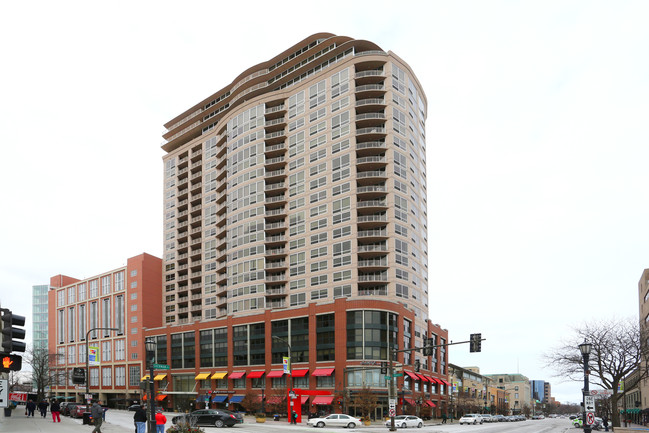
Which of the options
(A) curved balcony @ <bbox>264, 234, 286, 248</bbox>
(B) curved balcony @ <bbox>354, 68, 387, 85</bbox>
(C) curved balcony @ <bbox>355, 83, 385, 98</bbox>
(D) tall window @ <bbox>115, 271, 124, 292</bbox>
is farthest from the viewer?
(D) tall window @ <bbox>115, 271, 124, 292</bbox>

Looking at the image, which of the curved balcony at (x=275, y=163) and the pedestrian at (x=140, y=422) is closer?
the pedestrian at (x=140, y=422)

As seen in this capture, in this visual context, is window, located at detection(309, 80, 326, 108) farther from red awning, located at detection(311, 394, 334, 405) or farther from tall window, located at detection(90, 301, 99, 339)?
tall window, located at detection(90, 301, 99, 339)

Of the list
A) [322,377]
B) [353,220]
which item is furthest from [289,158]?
[322,377]

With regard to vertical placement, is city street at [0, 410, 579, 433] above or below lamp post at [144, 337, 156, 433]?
below

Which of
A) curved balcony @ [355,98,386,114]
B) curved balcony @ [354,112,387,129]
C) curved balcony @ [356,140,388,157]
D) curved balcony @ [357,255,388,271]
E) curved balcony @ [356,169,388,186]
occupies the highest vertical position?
curved balcony @ [355,98,386,114]

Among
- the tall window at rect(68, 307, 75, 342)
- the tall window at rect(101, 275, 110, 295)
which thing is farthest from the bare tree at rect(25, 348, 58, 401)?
the tall window at rect(101, 275, 110, 295)

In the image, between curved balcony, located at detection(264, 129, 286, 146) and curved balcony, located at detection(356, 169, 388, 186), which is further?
curved balcony, located at detection(264, 129, 286, 146)

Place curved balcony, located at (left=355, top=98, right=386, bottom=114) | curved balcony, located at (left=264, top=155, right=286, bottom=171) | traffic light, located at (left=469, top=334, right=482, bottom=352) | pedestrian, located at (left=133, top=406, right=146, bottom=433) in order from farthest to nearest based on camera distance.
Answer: curved balcony, located at (left=264, top=155, right=286, bottom=171) → curved balcony, located at (left=355, top=98, right=386, bottom=114) → traffic light, located at (left=469, top=334, right=482, bottom=352) → pedestrian, located at (left=133, top=406, right=146, bottom=433)

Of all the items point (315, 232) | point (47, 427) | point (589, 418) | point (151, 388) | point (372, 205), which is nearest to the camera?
point (151, 388)

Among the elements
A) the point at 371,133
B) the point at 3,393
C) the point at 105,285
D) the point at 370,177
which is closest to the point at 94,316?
the point at 105,285

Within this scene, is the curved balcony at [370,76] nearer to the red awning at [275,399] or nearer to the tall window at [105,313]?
the red awning at [275,399]

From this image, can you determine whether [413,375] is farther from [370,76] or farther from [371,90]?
[370,76]

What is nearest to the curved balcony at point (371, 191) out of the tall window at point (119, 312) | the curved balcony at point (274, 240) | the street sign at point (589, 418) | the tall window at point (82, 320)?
the curved balcony at point (274, 240)

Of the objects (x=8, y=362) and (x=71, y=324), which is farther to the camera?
(x=71, y=324)
